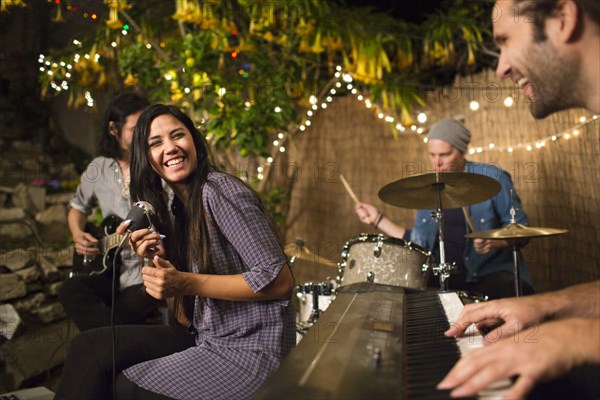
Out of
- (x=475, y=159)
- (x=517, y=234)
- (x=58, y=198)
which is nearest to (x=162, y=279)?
(x=517, y=234)

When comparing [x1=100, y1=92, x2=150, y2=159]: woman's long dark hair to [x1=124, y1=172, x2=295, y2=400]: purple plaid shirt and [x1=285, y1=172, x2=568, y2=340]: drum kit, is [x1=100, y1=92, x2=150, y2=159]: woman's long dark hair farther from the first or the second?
[x1=124, y1=172, x2=295, y2=400]: purple plaid shirt


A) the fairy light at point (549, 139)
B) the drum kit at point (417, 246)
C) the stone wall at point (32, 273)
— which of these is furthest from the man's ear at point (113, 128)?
the fairy light at point (549, 139)

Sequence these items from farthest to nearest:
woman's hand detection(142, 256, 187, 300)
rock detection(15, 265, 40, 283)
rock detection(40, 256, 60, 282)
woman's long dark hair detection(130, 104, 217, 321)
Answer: rock detection(40, 256, 60, 282), rock detection(15, 265, 40, 283), woman's long dark hair detection(130, 104, 217, 321), woman's hand detection(142, 256, 187, 300)

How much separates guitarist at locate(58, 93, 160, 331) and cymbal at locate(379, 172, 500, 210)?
1.47 m

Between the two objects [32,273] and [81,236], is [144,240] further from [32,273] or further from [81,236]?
[32,273]

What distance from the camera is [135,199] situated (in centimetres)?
232

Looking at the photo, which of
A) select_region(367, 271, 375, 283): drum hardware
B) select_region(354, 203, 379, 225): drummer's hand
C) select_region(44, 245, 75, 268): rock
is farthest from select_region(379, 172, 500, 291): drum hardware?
select_region(44, 245, 75, 268): rock

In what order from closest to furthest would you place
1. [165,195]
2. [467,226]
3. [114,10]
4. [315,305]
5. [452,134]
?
1. [165,195]
2. [315,305]
3. [452,134]
4. [467,226]
5. [114,10]

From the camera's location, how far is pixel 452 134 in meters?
3.88

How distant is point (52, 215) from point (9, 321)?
1984 millimetres

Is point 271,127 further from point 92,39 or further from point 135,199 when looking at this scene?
point 135,199

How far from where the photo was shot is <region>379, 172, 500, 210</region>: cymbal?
3111 millimetres

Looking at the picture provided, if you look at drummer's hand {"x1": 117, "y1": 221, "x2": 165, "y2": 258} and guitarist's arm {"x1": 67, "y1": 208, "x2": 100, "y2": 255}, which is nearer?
drummer's hand {"x1": 117, "y1": 221, "x2": 165, "y2": 258}

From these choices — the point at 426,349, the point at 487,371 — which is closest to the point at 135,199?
the point at 426,349
